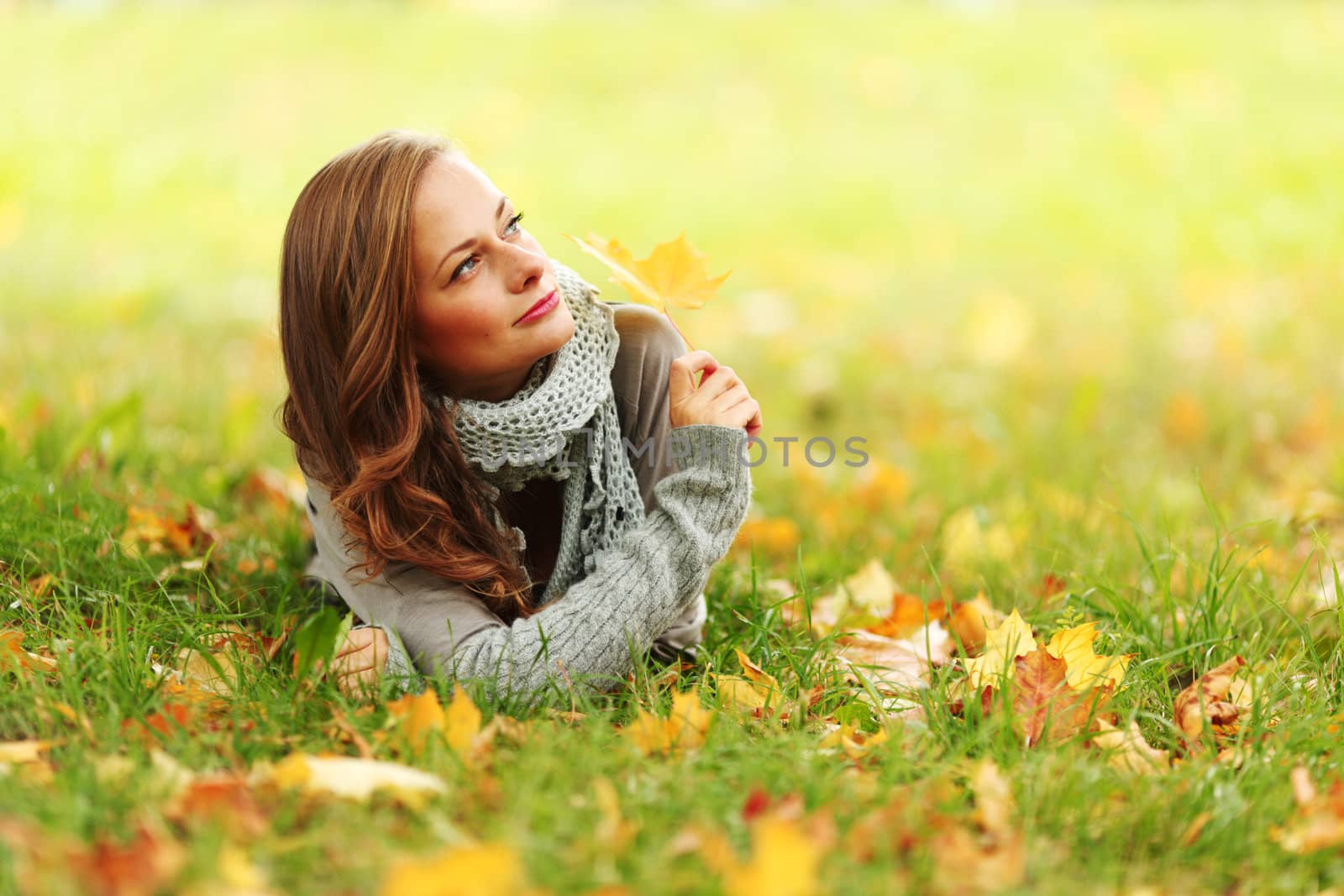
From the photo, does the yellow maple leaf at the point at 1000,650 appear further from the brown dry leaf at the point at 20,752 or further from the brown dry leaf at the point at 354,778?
the brown dry leaf at the point at 20,752

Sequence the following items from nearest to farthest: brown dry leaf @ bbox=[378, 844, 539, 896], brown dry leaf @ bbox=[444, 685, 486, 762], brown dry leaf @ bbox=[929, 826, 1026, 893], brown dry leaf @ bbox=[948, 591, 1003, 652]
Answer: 1. brown dry leaf @ bbox=[378, 844, 539, 896]
2. brown dry leaf @ bbox=[929, 826, 1026, 893]
3. brown dry leaf @ bbox=[444, 685, 486, 762]
4. brown dry leaf @ bbox=[948, 591, 1003, 652]

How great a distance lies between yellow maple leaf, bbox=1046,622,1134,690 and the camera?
70.1 inches

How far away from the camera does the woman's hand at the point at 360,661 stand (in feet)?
5.85

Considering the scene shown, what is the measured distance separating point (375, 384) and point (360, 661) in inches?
16.5

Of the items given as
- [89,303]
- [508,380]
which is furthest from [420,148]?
[89,303]

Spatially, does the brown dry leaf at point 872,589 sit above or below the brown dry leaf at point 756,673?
below

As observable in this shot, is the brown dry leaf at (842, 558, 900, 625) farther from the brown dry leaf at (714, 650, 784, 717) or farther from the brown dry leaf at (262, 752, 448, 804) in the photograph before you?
the brown dry leaf at (262, 752, 448, 804)

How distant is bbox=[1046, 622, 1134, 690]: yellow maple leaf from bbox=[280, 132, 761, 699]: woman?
20.3 inches

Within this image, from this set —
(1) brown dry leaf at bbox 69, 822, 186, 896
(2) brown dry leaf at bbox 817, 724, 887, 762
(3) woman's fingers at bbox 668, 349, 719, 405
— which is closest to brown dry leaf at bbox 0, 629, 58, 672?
(1) brown dry leaf at bbox 69, 822, 186, 896

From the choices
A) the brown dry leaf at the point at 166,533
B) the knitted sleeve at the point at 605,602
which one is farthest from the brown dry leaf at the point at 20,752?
the brown dry leaf at the point at 166,533

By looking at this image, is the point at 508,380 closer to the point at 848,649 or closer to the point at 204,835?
the point at 848,649

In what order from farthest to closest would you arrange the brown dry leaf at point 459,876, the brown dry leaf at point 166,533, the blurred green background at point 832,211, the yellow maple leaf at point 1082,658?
the blurred green background at point 832,211 < the brown dry leaf at point 166,533 < the yellow maple leaf at point 1082,658 < the brown dry leaf at point 459,876

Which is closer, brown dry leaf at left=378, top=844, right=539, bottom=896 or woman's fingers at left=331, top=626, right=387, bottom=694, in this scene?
brown dry leaf at left=378, top=844, right=539, bottom=896

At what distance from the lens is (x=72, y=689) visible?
1.63m
